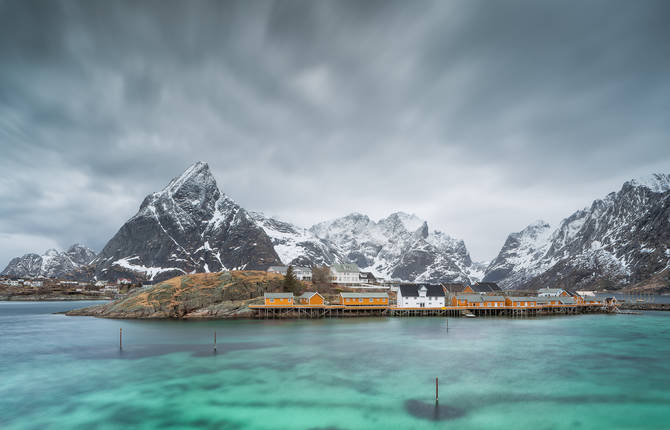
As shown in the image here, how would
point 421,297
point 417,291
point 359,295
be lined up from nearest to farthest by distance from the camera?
point 359,295
point 421,297
point 417,291

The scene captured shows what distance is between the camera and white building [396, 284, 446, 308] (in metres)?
96.3

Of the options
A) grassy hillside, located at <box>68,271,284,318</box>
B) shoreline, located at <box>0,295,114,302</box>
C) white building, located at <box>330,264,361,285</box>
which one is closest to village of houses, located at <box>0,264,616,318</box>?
grassy hillside, located at <box>68,271,284,318</box>

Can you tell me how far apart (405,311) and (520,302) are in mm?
32456

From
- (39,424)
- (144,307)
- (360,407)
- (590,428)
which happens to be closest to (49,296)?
(144,307)

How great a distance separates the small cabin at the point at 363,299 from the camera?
92500 millimetres

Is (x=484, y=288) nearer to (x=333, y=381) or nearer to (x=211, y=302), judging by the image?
(x=211, y=302)

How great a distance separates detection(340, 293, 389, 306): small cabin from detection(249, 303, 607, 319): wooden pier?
135 cm

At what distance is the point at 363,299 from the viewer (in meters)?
94.0

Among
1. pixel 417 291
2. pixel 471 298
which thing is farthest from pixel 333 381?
pixel 471 298

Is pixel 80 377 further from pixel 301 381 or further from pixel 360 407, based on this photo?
pixel 360 407

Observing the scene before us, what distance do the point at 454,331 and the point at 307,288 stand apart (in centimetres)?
5238

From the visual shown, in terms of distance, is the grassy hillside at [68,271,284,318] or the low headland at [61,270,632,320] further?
the grassy hillside at [68,271,284,318]

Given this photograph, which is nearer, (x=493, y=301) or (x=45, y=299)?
(x=493, y=301)

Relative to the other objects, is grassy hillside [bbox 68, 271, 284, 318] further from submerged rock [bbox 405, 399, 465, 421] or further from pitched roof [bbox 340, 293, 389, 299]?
submerged rock [bbox 405, 399, 465, 421]
